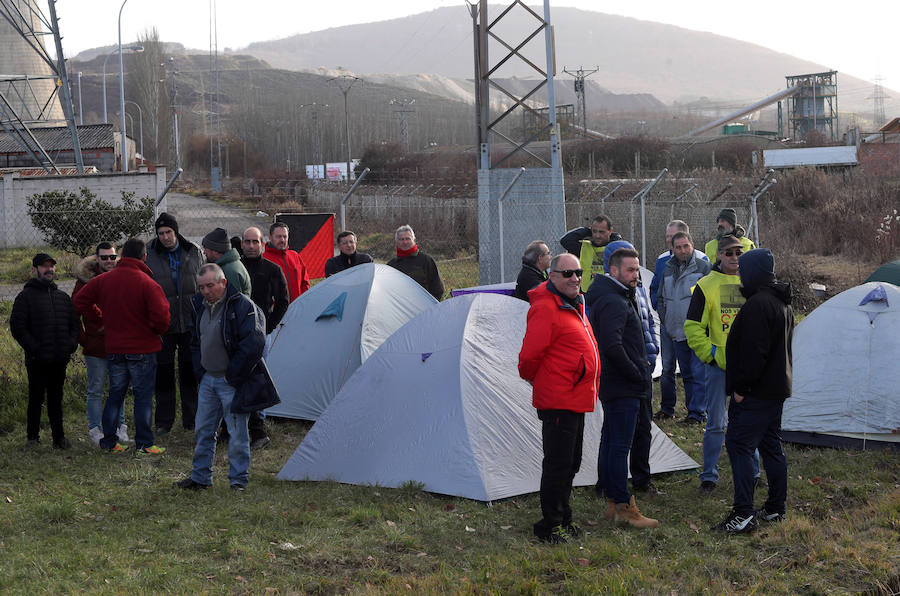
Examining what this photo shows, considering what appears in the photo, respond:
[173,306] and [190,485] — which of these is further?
[173,306]

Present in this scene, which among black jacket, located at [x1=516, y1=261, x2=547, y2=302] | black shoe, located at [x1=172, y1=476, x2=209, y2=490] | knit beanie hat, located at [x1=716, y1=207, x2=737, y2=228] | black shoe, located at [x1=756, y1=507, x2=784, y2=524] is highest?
knit beanie hat, located at [x1=716, y1=207, x2=737, y2=228]

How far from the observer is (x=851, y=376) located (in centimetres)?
768

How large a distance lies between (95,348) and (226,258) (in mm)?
1426

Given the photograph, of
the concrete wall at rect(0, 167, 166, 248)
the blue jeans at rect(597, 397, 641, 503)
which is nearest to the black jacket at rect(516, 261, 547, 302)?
the blue jeans at rect(597, 397, 641, 503)

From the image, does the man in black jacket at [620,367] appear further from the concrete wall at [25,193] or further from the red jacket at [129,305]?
the concrete wall at [25,193]

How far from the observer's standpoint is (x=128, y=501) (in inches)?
247

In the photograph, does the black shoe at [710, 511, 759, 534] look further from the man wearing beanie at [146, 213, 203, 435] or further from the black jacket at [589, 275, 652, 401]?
the man wearing beanie at [146, 213, 203, 435]

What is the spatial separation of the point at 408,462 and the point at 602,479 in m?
1.44

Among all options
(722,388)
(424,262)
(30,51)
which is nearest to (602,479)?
(722,388)

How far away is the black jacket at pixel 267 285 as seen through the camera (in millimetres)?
8508

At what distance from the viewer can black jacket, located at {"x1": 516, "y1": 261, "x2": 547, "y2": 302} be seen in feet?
24.5

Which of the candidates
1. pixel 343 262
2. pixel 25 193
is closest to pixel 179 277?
pixel 343 262

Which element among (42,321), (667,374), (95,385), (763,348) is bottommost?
(667,374)

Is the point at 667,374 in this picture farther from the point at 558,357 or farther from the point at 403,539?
the point at 403,539
